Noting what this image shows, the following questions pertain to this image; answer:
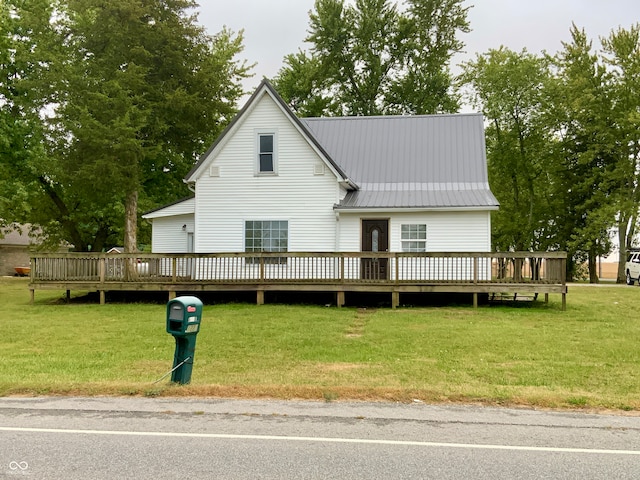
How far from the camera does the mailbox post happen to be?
7336 mm

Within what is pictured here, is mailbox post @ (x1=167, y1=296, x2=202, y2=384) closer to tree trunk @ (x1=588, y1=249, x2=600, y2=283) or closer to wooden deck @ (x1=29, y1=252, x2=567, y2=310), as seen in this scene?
wooden deck @ (x1=29, y1=252, x2=567, y2=310)

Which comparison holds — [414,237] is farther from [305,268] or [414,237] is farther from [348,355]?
[348,355]

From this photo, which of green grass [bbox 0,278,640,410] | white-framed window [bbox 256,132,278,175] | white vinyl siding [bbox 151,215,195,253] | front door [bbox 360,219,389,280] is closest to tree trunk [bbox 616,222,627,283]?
green grass [bbox 0,278,640,410]

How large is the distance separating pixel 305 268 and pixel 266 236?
86.3 inches

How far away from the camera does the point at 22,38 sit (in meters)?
31.2

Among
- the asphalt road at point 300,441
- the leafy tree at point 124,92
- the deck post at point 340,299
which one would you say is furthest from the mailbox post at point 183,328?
the leafy tree at point 124,92

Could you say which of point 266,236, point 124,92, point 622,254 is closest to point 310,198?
point 266,236

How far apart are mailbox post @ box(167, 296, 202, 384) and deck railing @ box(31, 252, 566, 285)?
10370mm

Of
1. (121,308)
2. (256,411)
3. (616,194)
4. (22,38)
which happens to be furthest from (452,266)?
(22,38)

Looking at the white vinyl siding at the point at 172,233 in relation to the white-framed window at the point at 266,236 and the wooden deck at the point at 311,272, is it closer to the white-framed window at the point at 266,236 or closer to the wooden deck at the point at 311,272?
the wooden deck at the point at 311,272

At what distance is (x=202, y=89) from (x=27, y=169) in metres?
11.3

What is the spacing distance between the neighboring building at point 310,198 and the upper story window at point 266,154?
0.11 feet

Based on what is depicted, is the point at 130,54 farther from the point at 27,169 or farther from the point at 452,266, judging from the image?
the point at 452,266

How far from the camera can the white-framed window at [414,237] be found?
64.4ft
